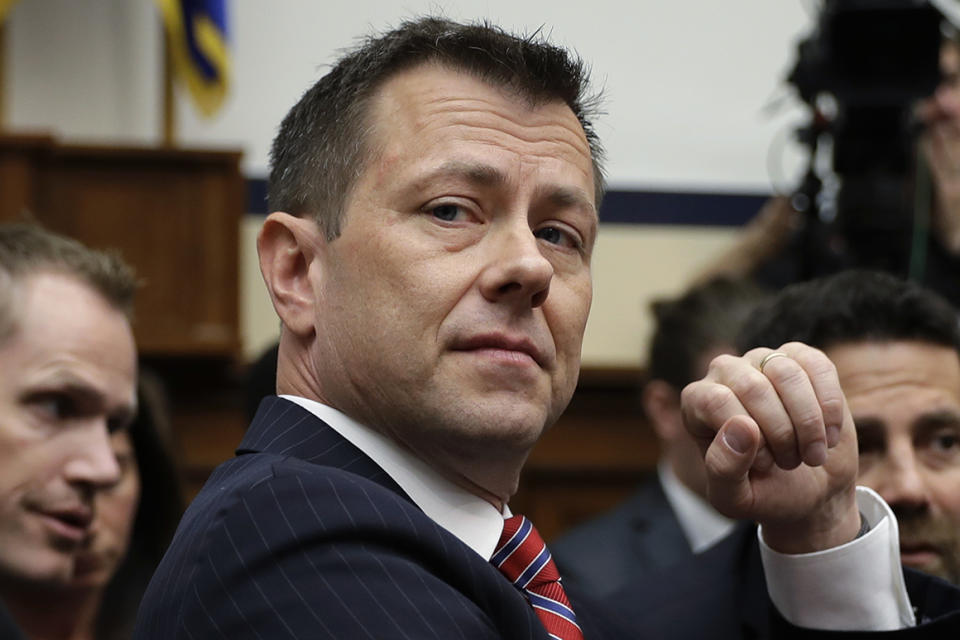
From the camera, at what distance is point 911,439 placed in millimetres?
2219

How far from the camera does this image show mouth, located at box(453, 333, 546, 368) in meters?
1.48

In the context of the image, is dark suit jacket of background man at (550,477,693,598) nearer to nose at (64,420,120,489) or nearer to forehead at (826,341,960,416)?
forehead at (826,341,960,416)

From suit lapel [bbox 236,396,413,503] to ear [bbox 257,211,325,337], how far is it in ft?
0.49

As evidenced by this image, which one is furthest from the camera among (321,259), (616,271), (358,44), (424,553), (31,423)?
(616,271)

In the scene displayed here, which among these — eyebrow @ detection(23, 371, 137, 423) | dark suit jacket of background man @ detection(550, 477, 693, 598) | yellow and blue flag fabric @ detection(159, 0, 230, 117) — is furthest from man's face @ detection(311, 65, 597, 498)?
yellow and blue flag fabric @ detection(159, 0, 230, 117)

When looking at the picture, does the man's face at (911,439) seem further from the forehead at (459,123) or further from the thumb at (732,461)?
the forehead at (459,123)

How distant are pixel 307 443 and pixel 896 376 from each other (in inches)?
45.8

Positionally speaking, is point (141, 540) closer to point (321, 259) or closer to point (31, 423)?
point (31, 423)

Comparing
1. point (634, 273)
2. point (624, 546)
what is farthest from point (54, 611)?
point (634, 273)

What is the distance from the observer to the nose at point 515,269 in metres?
1.47

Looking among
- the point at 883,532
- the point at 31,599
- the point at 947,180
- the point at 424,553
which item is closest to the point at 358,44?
the point at 424,553

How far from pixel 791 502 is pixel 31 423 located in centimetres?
129

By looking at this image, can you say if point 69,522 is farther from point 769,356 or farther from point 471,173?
point 769,356

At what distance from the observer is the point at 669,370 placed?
3.75m
